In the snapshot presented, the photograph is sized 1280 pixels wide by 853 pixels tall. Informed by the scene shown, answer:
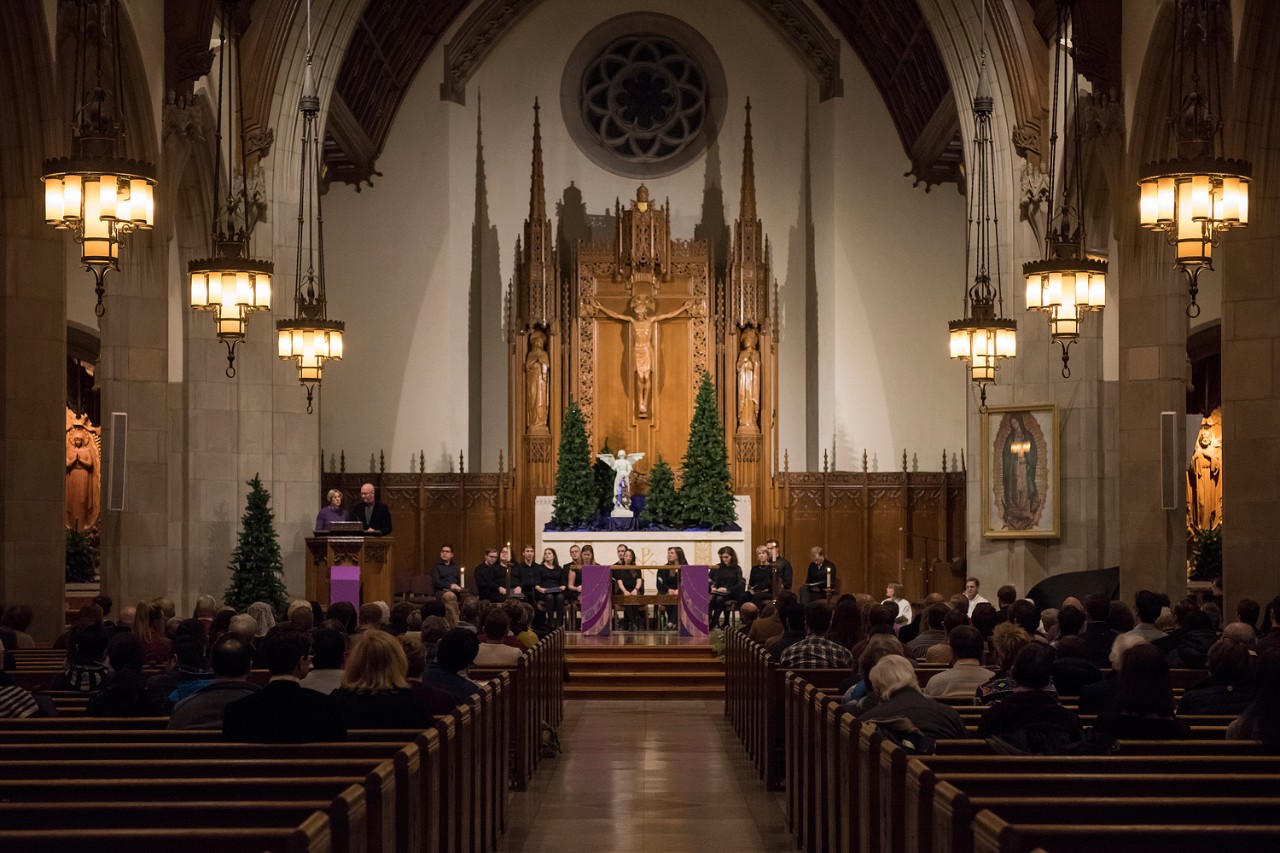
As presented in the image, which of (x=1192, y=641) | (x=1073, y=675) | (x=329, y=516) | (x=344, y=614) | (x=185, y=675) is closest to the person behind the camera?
(x=185, y=675)

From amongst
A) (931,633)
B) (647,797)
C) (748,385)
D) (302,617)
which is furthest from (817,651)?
(748,385)

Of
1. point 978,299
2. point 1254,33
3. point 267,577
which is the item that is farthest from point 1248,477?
point 267,577

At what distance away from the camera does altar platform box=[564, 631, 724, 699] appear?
1509 centimetres

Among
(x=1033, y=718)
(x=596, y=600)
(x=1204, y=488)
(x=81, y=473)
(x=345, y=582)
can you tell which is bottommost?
(x=596, y=600)

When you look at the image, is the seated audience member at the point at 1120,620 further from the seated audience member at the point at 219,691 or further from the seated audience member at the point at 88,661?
the seated audience member at the point at 88,661

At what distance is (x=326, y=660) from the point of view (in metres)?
6.59

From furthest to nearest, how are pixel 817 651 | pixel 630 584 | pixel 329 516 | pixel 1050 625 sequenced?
pixel 630 584
pixel 329 516
pixel 1050 625
pixel 817 651

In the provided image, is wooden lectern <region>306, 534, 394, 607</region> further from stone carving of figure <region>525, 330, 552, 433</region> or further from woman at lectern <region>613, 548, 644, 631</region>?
stone carving of figure <region>525, 330, 552, 433</region>

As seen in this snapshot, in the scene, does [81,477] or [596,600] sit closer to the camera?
[596,600]

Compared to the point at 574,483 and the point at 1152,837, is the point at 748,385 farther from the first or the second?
the point at 1152,837

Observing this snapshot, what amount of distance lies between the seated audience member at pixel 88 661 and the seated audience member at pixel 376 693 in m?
2.04

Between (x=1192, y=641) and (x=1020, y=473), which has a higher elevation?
(x=1020, y=473)

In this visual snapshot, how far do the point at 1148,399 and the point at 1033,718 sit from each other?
9265mm

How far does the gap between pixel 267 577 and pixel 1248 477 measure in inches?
369
